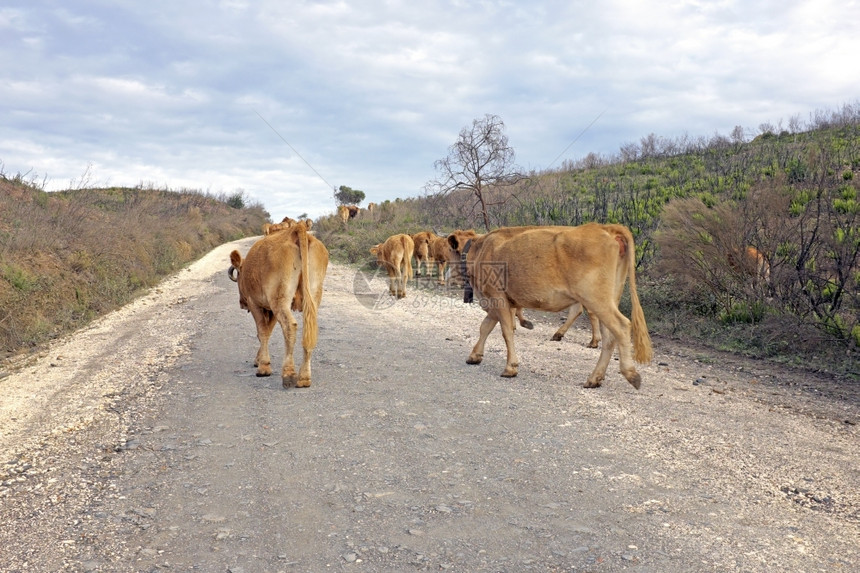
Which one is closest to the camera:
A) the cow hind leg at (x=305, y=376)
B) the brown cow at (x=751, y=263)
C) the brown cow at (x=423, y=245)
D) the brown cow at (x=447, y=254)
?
the cow hind leg at (x=305, y=376)

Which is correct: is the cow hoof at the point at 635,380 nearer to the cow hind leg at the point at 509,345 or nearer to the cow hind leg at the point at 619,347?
the cow hind leg at the point at 619,347

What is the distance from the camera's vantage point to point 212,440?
16.8 feet

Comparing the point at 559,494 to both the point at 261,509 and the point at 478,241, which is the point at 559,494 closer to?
the point at 261,509

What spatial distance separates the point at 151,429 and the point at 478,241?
4.88m

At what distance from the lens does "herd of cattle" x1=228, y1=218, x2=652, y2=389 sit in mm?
6805

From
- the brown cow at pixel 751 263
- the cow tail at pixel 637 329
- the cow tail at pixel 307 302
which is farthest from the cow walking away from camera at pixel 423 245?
the cow tail at pixel 637 329

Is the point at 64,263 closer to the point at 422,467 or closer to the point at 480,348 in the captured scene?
the point at 480,348

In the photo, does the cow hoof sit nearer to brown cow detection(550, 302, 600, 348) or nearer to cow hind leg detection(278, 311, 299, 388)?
brown cow detection(550, 302, 600, 348)

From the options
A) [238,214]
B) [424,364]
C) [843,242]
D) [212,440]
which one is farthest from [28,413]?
[238,214]

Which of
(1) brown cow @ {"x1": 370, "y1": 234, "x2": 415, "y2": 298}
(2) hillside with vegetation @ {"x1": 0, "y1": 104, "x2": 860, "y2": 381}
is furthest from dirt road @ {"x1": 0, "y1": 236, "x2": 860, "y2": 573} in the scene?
(1) brown cow @ {"x1": 370, "y1": 234, "x2": 415, "y2": 298}

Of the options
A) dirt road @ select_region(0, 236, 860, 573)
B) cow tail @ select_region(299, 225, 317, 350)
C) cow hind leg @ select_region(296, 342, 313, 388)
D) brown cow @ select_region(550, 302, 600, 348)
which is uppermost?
cow tail @ select_region(299, 225, 317, 350)

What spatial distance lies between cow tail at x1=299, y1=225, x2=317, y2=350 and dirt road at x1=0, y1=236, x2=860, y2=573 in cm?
53

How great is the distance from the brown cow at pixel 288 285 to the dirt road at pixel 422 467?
0.34 m

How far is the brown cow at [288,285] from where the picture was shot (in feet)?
22.3
